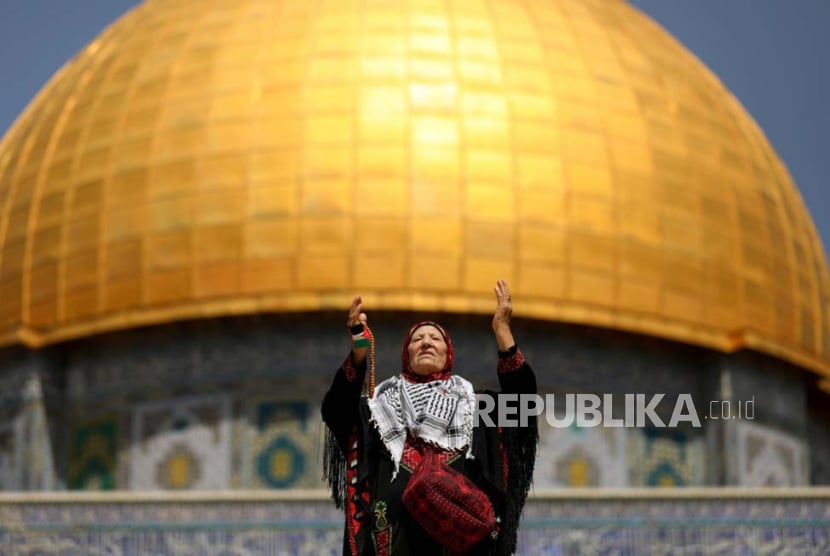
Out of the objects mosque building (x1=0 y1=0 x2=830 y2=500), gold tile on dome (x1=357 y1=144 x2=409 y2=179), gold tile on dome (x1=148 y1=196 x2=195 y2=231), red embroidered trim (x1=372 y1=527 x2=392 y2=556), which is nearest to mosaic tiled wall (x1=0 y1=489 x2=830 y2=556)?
mosque building (x1=0 y1=0 x2=830 y2=500)

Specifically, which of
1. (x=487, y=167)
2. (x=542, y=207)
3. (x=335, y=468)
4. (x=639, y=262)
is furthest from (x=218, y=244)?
(x=335, y=468)

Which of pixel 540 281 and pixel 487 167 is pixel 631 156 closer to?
pixel 487 167

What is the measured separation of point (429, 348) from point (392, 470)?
11.1 inches

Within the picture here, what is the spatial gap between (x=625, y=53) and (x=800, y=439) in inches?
124

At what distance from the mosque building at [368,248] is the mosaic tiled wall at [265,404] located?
0.8 inches

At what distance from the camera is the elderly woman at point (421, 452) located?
196 inches

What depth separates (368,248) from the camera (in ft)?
51.5

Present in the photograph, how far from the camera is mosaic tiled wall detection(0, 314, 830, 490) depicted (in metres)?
15.9

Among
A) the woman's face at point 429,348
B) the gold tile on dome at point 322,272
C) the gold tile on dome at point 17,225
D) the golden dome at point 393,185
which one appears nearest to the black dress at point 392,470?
the woman's face at point 429,348

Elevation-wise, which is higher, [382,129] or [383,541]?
[382,129]

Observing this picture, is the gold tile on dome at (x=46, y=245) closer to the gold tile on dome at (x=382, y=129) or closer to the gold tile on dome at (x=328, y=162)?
the gold tile on dome at (x=328, y=162)

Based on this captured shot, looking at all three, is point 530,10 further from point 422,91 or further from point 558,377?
point 558,377

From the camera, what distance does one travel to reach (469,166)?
16.0 metres

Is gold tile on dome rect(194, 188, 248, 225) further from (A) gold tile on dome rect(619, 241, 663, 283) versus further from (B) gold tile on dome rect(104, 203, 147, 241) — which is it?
(A) gold tile on dome rect(619, 241, 663, 283)
